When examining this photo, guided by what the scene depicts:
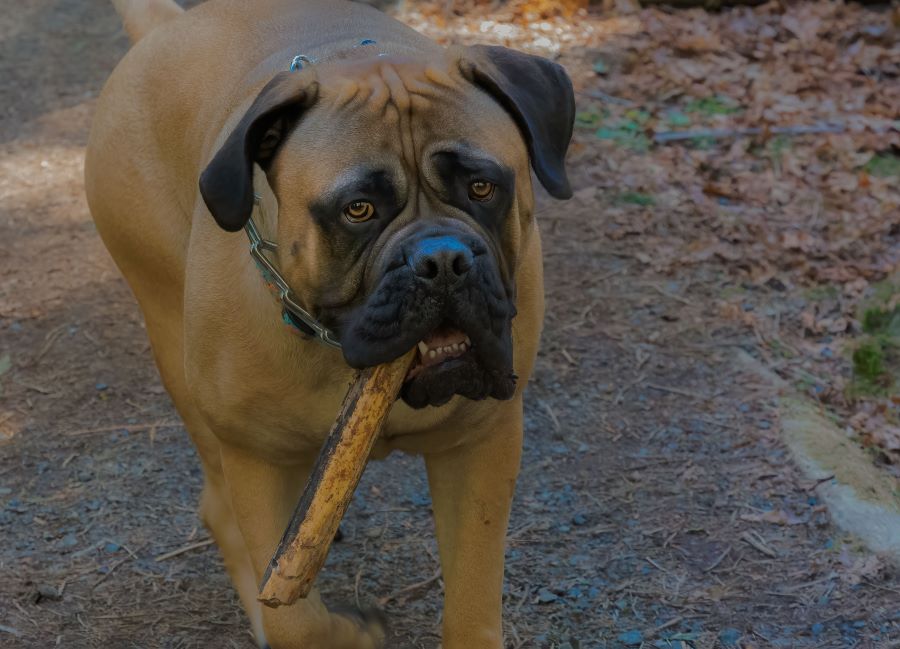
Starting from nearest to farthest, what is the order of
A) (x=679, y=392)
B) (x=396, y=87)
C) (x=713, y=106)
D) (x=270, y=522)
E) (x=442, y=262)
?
(x=442, y=262) < (x=396, y=87) < (x=270, y=522) < (x=679, y=392) < (x=713, y=106)

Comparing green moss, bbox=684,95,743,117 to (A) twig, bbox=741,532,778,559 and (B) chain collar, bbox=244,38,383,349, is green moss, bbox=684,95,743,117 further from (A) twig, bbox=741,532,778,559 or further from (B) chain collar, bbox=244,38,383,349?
(B) chain collar, bbox=244,38,383,349

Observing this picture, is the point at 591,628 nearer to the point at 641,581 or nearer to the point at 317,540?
the point at 641,581

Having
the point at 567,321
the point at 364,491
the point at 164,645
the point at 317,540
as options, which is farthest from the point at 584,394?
the point at 317,540

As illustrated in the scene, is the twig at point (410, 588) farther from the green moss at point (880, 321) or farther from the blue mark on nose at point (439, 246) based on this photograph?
the green moss at point (880, 321)

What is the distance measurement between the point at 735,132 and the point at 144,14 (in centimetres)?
400

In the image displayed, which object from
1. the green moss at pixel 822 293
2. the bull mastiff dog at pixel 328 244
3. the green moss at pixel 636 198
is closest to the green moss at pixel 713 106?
the green moss at pixel 636 198

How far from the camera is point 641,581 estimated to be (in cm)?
421

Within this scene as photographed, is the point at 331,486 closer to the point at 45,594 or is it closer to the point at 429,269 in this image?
the point at 429,269

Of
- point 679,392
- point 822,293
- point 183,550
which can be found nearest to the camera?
point 183,550

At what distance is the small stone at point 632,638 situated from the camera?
392cm

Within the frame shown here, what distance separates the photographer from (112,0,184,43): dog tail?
450 cm

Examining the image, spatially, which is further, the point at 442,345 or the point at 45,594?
the point at 45,594

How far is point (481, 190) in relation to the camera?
293cm

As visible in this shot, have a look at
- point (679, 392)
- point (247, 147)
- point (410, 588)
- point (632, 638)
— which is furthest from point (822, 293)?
point (247, 147)
